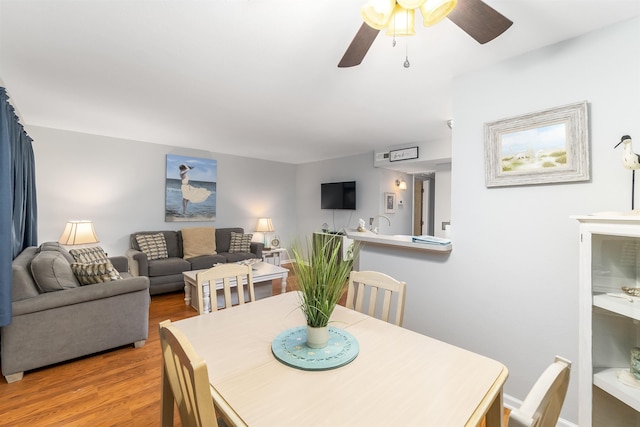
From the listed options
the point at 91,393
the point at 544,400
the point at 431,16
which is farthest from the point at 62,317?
the point at 431,16

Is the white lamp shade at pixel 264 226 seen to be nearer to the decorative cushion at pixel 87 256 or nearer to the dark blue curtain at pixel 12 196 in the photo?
the decorative cushion at pixel 87 256

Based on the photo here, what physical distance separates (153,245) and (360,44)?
4.18 meters

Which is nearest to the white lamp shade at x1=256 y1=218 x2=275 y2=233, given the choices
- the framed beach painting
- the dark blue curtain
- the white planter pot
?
the dark blue curtain

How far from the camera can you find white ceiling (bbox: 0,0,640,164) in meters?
1.47

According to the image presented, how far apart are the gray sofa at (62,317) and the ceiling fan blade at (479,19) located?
9.87 ft

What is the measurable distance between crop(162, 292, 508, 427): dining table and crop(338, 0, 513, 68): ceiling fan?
1351 millimetres

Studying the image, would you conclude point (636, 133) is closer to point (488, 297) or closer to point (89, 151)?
point (488, 297)

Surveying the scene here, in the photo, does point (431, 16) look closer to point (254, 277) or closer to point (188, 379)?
point (188, 379)

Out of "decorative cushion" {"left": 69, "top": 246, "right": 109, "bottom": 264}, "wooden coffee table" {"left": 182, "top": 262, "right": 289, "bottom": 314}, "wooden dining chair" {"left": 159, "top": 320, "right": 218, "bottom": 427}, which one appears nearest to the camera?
"wooden dining chair" {"left": 159, "top": 320, "right": 218, "bottom": 427}

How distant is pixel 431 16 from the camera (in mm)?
1081

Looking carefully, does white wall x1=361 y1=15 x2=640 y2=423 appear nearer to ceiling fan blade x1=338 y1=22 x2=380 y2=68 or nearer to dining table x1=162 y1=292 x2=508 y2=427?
dining table x1=162 y1=292 x2=508 y2=427

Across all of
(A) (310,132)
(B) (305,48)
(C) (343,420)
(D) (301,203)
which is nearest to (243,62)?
(B) (305,48)

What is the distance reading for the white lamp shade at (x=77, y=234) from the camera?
3400 millimetres

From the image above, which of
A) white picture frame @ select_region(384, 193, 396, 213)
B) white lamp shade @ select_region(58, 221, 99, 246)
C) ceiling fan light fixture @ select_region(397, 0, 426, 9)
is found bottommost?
white lamp shade @ select_region(58, 221, 99, 246)
